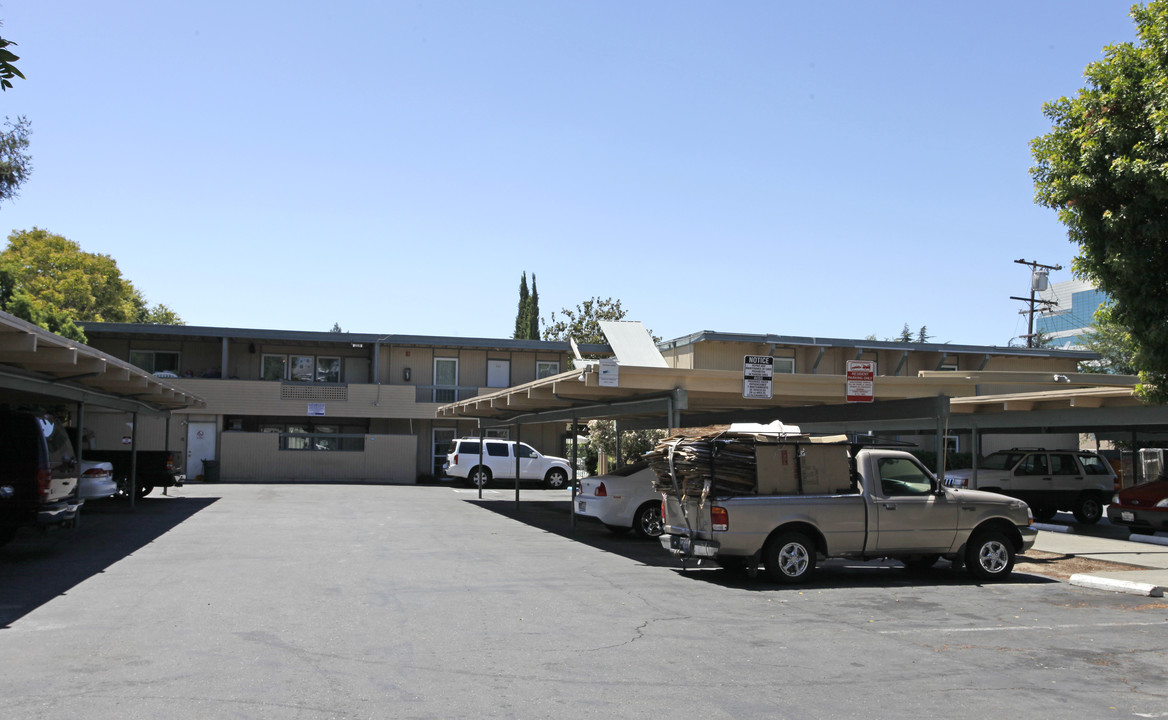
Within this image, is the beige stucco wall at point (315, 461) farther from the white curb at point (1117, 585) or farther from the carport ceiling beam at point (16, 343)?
the white curb at point (1117, 585)

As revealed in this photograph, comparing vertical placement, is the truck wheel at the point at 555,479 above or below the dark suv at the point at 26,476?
below

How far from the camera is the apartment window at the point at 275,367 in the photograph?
1531 inches

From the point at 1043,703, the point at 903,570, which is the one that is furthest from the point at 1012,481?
the point at 1043,703

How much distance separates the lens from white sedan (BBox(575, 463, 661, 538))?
56.1ft

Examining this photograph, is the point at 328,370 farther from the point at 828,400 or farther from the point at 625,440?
the point at 828,400

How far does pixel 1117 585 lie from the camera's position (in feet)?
40.1

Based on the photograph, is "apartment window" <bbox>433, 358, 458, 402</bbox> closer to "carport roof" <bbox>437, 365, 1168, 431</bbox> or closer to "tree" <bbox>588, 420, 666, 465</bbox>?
"tree" <bbox>588, 420, 666, 465</bbox>

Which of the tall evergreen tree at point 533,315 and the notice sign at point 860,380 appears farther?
the tall evergreen tree at point 533,315

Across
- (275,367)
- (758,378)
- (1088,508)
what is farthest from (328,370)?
(758,378)

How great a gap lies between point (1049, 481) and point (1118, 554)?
680 cm

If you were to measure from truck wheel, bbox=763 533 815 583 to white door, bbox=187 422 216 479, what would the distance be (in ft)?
94.7

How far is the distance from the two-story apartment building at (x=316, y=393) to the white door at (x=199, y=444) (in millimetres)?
38

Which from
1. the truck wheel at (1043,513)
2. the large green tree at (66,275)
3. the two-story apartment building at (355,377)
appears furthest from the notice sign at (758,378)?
the large green tree at (66,275)

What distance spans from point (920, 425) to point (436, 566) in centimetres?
1452
